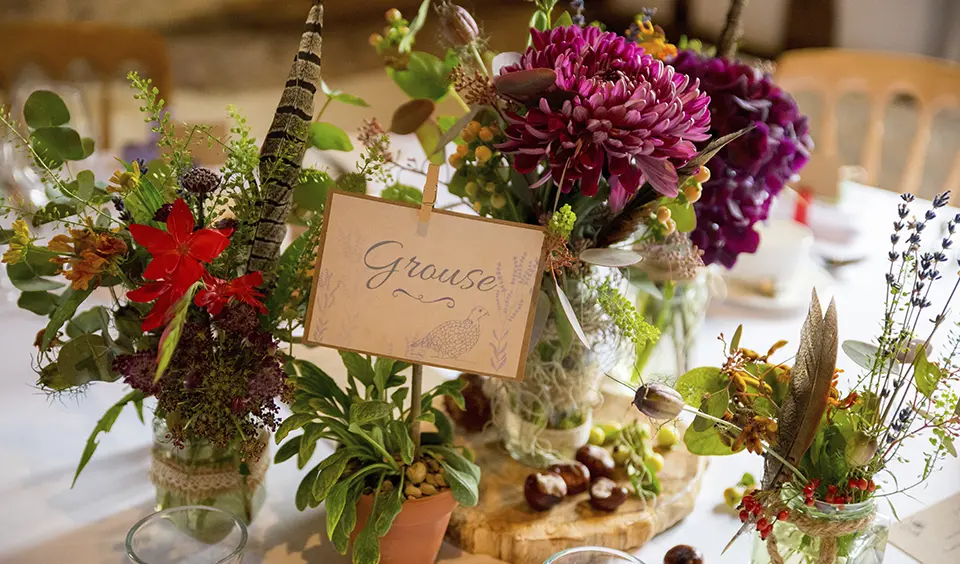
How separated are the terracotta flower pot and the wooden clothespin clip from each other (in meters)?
0.23

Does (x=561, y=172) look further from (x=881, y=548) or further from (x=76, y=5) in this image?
(x=76, y=5)

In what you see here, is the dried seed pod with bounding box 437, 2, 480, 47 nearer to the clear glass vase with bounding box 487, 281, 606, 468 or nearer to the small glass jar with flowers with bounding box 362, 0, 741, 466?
the small glass jar with flowers with bounding box 362, 0, 741, 466

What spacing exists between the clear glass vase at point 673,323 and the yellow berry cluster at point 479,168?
0.26 m

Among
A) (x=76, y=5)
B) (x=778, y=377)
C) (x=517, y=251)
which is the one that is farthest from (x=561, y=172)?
(x=76, y=5)

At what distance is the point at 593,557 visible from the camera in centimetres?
68

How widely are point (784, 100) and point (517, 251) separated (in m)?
0.43

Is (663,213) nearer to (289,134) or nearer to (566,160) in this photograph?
(566,160)

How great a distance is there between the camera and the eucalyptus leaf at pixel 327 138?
834mm

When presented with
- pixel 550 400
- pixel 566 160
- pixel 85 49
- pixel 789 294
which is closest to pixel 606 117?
pixel 566 160

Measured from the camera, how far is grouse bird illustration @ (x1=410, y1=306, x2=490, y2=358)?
0.68 meters

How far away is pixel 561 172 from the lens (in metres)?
0.69

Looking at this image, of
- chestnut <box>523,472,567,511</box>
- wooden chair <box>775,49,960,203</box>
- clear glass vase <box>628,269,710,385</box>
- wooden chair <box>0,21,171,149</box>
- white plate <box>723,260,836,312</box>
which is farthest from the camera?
wooden chair <box>0,21,171,149</box>

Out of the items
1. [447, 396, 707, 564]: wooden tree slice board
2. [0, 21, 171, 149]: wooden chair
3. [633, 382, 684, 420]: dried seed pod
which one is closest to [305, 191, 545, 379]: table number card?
[633, 382, 684, 420]: dried seed pod

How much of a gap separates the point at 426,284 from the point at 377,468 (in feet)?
0.56
